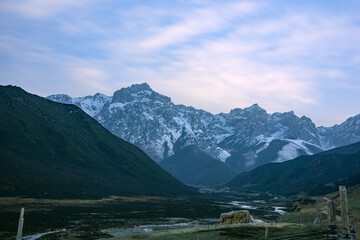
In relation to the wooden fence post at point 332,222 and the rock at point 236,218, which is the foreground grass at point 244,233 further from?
the rock at point 236,218

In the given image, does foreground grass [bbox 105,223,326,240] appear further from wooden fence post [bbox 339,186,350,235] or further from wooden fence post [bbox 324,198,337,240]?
wooden fence post [bbox 339,186,350,235]

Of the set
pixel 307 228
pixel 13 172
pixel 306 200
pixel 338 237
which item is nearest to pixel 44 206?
pixel 13 172

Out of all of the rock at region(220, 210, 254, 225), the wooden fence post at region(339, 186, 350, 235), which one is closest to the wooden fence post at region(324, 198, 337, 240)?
the wooden fence post at region(339, 186, 350, 235)

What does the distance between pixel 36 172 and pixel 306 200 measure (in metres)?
129

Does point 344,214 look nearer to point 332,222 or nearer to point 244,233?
point 332,222

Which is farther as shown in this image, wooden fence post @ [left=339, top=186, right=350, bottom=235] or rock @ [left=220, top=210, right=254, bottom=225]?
rock @ [left=220, top=210, right=254, bottom=225]

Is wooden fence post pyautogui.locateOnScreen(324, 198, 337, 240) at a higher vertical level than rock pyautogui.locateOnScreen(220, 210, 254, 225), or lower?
higher

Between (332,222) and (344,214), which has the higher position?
(344,214)

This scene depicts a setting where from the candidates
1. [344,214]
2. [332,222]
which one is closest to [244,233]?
[332,222]

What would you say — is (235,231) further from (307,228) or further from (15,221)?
(15,221)

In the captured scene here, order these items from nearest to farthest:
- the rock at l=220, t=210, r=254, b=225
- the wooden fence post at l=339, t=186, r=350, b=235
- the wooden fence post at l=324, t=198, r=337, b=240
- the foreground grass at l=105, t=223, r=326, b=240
→ the wooden fence post at l=339, t=186, r=350, b=235 < the wooden fence post at l=324, t=198, r=337, b=240 < the foreground grass at l=105, t=223, r=326, b=240 < the rock at l=220, t=210, r=254, b=225

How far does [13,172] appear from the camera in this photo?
563 ft

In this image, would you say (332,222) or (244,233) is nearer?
(332,222)

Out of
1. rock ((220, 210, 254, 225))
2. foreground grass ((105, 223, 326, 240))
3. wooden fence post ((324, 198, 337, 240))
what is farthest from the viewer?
rock ((220, 210, 254, 225))
